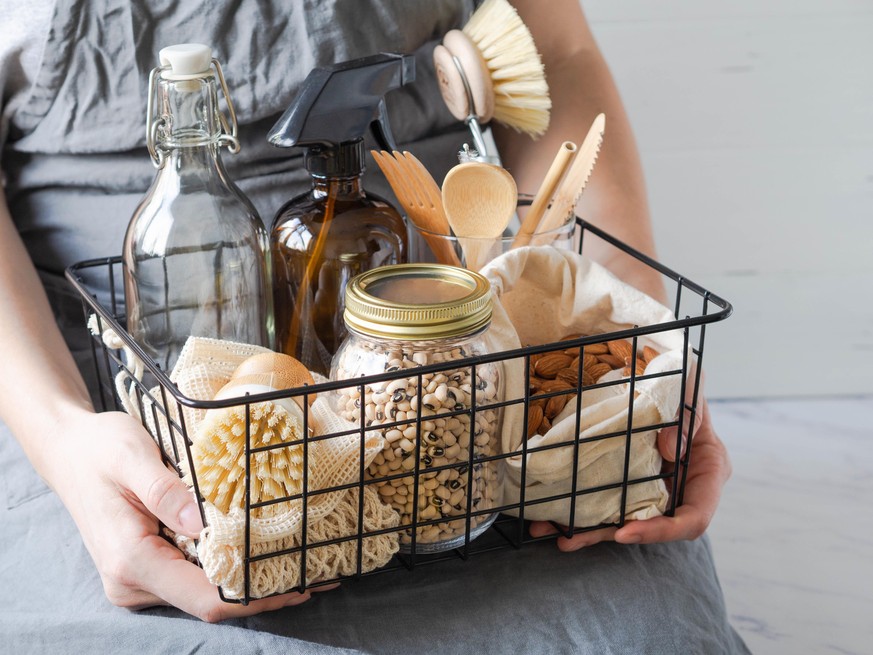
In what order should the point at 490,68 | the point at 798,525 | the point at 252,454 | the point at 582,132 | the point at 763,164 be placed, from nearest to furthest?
the point at 252,454, the point at 490,68, the point at 582,132, the point at 798,525, the point at 763,164

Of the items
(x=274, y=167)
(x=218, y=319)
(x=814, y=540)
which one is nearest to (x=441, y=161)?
(x=274, y=167)

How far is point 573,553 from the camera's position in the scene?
55 cm

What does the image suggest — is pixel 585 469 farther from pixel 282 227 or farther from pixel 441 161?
pixel 441 161

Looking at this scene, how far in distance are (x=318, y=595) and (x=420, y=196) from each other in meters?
0.24

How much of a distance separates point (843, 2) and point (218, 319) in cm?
106

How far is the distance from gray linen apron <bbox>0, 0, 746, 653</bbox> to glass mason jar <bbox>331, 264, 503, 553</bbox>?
50 millimetres

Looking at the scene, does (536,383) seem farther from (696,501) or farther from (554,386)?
(696,501)

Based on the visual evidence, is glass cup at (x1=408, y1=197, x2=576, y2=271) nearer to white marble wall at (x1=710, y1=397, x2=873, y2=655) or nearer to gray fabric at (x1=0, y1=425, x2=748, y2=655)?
A: gray fabric at (x1=0, y1=425, x2=748, y2=655)

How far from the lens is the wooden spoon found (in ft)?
1.80

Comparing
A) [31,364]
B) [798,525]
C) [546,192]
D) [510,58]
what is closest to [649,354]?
[546,192]

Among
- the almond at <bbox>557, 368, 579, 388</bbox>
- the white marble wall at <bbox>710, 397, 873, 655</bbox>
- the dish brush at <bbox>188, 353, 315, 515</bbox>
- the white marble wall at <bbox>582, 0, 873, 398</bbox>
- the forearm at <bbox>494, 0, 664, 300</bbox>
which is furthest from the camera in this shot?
the white marble wall at <bbox>582, 0, 873, 398</bbox>

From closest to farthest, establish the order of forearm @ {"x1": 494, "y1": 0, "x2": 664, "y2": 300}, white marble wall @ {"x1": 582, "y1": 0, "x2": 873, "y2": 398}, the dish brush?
the dish brush → forearm @ {"x1": 494, "y1": 0, "x2": 664, "y2": 300} → white marble wall @ {"x1": 582, "y1": 0, "x2": 873, "y2": 398}

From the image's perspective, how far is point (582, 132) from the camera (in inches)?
31.6

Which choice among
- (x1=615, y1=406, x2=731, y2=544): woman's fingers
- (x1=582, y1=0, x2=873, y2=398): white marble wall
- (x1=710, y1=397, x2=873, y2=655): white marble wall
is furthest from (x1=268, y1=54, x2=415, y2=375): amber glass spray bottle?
(x1=582, y1=0, x2=873, y2=398): white marble wall
